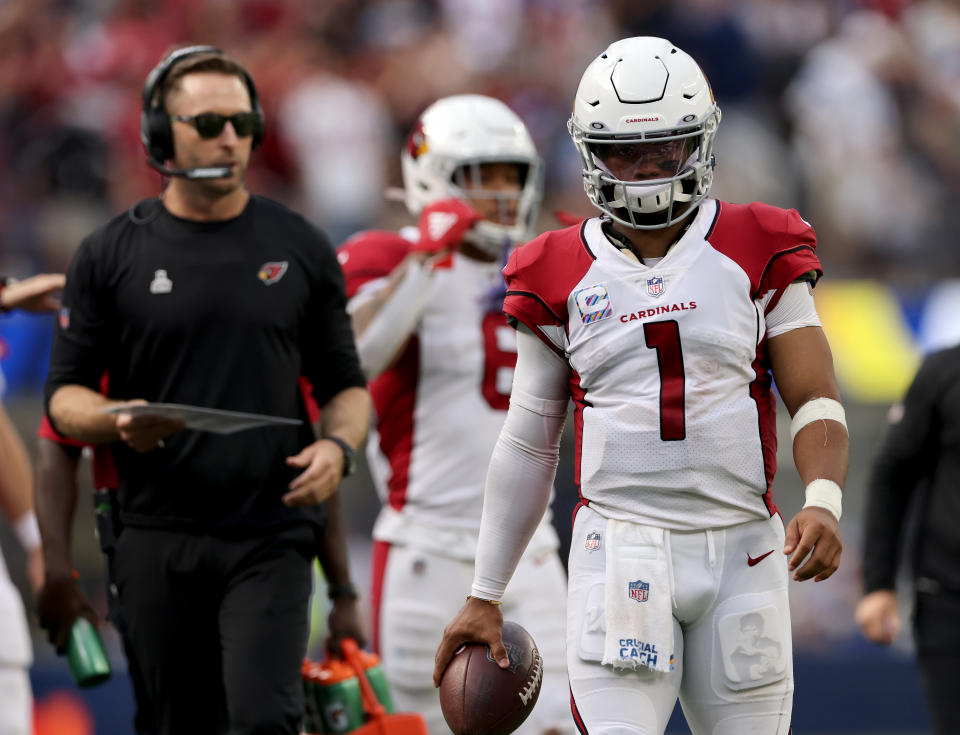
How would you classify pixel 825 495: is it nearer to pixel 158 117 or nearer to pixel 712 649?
pixel 712 649

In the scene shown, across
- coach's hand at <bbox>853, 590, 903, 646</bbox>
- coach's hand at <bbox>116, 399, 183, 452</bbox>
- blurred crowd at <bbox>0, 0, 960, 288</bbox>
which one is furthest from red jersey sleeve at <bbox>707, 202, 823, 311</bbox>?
blurred crowd at <bbox>0, 0, 960, 288</bbox>

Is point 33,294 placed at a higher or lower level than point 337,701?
higher

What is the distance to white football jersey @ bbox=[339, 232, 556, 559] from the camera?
4.94 meters

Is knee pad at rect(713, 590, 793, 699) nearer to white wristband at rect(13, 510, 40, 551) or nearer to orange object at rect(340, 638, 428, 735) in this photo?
orange object at rect(340, 638, 428, 735)

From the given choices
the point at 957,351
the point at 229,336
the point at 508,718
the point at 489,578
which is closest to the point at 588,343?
the point at 489,578

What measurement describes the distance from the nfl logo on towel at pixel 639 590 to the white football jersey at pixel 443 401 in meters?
1.74

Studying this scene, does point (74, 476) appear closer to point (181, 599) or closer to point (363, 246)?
point (181, 599)

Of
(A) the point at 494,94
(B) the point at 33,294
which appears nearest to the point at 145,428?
(B) the point at 33,294

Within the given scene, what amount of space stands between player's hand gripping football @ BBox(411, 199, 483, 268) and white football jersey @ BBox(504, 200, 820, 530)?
1451 mm

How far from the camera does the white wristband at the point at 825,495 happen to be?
296cm

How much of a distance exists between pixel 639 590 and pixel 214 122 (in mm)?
1825

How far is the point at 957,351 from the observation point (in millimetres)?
5090

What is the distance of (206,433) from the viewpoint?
13.1 feet

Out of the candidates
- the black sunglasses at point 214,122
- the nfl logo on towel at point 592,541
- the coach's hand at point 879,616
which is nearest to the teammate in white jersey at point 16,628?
the black sunglasses at point 214,122
